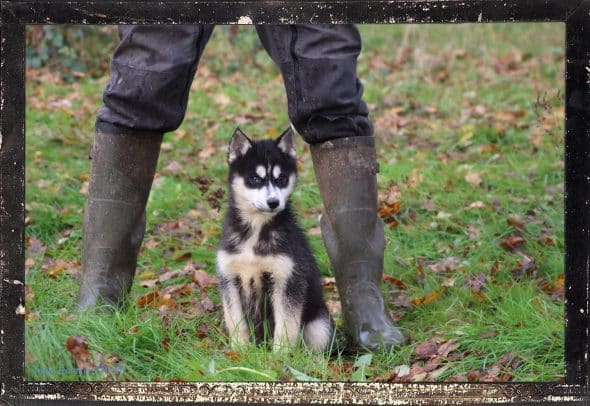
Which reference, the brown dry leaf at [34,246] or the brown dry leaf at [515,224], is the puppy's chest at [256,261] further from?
the brown dry leaf at [515,224]

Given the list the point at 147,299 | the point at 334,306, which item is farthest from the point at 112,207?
the point at 334,306

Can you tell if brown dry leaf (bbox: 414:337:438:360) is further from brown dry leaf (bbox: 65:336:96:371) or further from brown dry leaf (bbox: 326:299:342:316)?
brown dry leaf (bbox: 65:336:96:371)

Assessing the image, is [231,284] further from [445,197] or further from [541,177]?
[541,177]

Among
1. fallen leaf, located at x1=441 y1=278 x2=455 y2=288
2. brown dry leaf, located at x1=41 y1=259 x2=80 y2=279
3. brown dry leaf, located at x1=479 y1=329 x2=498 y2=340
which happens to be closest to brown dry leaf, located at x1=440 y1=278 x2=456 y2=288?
fallen leaf, located at x1=441 y1=278 x2=455 y2=288

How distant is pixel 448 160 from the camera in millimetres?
6480

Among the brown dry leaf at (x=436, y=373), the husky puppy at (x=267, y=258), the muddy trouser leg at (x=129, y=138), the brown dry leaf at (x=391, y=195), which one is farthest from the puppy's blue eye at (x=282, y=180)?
the brown dry leaf at (x=391, y=195)

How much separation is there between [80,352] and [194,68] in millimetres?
1287

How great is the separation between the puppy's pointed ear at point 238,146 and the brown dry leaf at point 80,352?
113cm

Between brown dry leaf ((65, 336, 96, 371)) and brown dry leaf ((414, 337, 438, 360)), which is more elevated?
brown dry leaf ((65, 336, 96, 371))

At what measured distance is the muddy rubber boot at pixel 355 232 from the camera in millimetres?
3744

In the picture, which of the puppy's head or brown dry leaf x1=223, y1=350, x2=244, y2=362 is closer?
brown dry leaf x1=223, y1=350, x2=244, y2=362

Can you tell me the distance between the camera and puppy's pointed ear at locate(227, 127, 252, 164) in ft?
12.3

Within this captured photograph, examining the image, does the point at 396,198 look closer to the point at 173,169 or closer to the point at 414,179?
the point at 414,179

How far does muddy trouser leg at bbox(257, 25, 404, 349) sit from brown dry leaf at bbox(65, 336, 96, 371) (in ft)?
4.05
